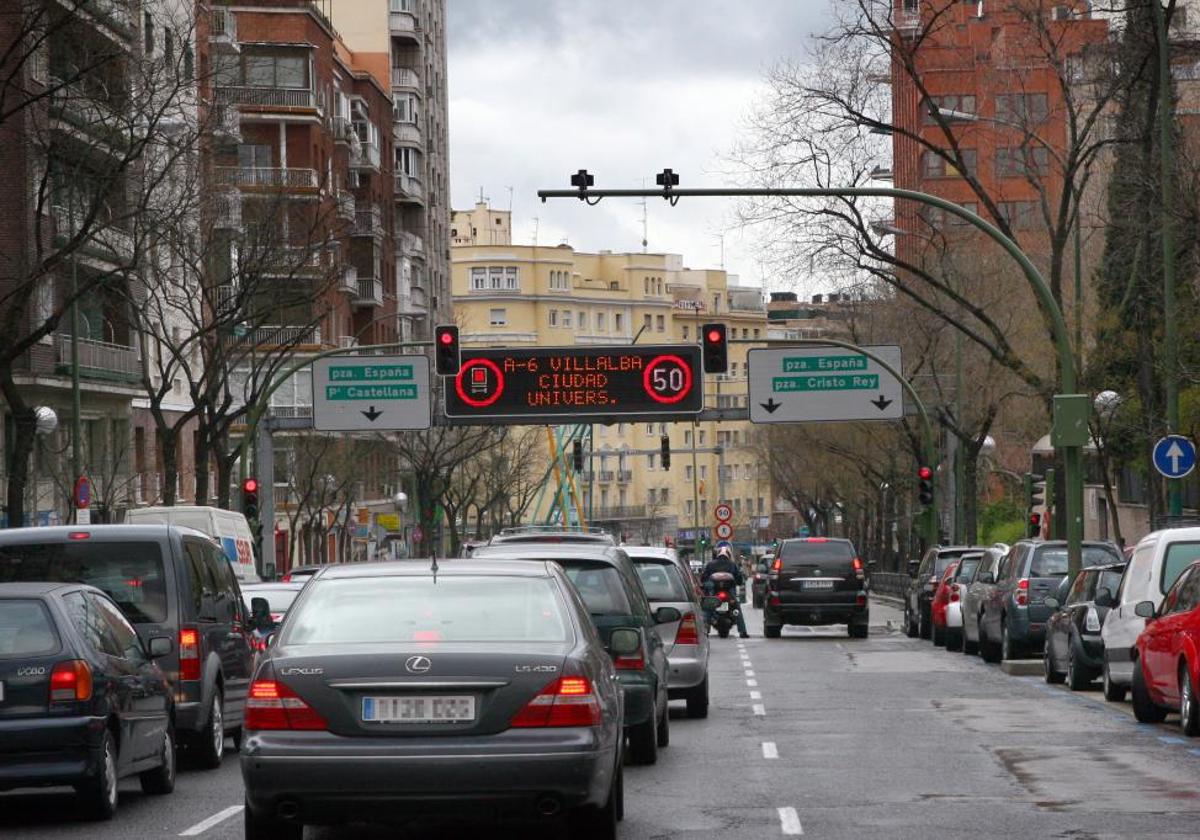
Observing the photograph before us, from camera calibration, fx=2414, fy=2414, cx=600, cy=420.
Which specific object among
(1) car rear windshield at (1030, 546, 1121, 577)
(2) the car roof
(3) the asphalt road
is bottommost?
(3) the asphalt road

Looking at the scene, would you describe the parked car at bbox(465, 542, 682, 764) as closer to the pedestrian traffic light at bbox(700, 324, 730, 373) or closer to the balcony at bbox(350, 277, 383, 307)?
the pedestrian traffic light at bbox(700, 324, 730, 373)

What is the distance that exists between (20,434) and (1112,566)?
17.2 m

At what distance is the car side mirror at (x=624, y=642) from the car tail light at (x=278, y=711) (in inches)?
125

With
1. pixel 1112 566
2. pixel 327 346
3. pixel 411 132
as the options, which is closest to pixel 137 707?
pixel 1112 566

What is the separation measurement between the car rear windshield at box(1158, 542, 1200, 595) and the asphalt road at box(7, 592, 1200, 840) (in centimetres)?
129

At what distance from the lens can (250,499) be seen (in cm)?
5344

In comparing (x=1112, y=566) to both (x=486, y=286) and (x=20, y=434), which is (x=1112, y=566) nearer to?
(x=20, y=434)

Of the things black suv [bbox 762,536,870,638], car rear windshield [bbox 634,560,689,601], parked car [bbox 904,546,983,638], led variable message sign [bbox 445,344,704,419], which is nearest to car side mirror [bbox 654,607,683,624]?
car rear windshield [bbox 634,560,689,601]

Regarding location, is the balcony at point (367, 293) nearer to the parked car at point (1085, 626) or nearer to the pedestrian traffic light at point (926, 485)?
the pedestrian traffic light at point (926, 485)

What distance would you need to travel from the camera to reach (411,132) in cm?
11312

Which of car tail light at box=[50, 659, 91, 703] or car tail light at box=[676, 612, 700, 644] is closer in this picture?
car tail light at box=[50, 659, 91, 703]

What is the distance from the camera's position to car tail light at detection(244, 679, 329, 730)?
1087 cm

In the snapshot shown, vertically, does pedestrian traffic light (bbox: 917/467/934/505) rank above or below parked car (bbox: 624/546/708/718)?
above

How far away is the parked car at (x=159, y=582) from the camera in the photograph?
1705 centimetres
